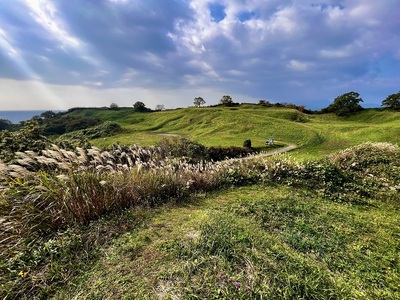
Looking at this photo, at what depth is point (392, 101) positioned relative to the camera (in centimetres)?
3938

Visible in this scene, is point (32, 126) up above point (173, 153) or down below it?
above

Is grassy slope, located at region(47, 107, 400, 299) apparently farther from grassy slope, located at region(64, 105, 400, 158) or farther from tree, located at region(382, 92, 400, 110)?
tree, located at region(382, 92, 400, 110)

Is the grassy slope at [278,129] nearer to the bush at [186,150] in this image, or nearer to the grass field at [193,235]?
the bush at [186,150]

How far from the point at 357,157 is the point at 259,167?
4619 mm

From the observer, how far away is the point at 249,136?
96.1 feet

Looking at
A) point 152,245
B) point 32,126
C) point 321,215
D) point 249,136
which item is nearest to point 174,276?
point 152,245

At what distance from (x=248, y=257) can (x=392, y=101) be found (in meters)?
48.8

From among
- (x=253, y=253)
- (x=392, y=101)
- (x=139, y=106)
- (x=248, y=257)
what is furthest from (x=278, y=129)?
(x=139, y=106)

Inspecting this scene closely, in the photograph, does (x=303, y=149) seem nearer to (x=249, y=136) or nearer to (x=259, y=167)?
(x=249, y=136)

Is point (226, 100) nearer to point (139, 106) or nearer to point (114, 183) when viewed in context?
point (139, 106)

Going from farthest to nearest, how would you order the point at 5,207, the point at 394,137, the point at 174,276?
the point at 394,137
the point at 5,207
the point at 174,276

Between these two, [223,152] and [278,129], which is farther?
[278,129]

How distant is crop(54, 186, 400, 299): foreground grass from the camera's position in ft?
8.86

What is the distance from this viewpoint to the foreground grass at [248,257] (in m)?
2.70
